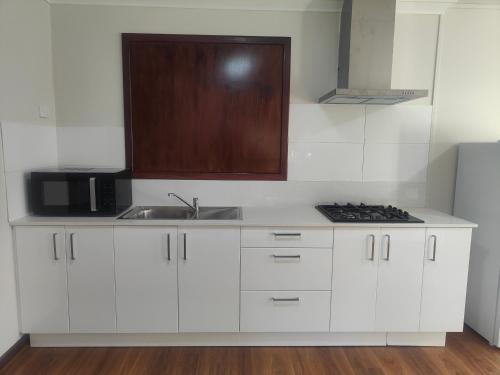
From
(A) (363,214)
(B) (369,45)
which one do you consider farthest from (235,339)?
(B) (369,45)

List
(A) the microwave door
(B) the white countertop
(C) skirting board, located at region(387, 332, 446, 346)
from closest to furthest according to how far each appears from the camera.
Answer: (B) the white countertop, (A) the microwave door, (C) skirting board, located at region(387, 332, 446, 346)

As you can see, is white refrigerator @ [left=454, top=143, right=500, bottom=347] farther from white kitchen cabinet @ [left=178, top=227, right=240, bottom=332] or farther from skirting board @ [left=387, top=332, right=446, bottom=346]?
white kitchen cabinet @ [left=178, top=227, right=240, bottom=332]

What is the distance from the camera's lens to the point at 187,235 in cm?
217

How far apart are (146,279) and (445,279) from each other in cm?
203

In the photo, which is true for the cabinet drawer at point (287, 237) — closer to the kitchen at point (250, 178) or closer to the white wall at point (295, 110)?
the kitchen at point (250, 178)

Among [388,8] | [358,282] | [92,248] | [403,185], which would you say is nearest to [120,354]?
[92,248]

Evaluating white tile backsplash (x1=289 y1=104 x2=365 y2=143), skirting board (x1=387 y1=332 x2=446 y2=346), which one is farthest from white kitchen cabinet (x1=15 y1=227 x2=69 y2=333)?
skirting board (x1=387 y1=332 x2=446 y2=346)

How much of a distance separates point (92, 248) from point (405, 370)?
218cm

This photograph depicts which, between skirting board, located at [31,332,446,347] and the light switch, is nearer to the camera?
skirting board, located at [31,332,446,347]

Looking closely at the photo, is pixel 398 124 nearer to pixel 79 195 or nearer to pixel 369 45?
pixel 369 45

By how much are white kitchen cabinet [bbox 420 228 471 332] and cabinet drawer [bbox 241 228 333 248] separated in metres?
0.71

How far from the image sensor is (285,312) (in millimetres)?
2248

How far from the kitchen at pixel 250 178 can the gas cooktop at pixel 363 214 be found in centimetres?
3

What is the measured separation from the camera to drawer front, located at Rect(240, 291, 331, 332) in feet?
7.32
